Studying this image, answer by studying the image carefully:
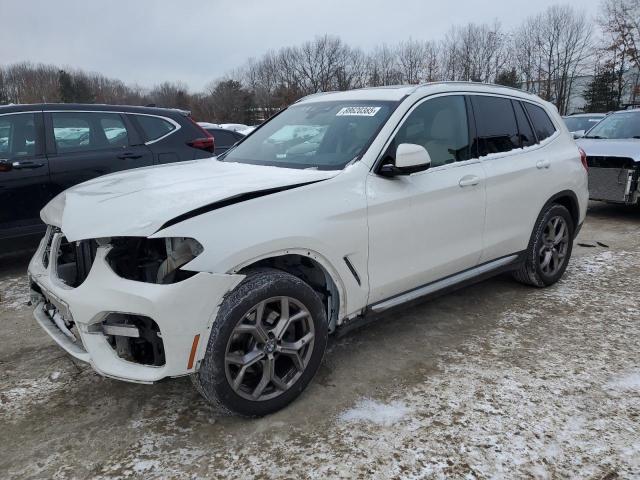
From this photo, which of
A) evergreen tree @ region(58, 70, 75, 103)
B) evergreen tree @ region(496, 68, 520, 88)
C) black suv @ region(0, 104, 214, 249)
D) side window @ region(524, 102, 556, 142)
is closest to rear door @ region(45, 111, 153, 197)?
black suv @ region(0, 104, 214, 249)

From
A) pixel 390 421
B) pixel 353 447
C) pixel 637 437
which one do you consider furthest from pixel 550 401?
pixel 353 447

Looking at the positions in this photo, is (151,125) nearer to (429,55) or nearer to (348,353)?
(348,353)

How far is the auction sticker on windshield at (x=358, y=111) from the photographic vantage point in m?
3.34

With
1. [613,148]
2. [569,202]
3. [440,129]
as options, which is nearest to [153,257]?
[440,129]

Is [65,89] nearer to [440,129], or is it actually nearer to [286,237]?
[440,129]

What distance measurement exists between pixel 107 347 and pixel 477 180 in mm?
2709

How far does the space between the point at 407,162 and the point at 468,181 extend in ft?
2.74

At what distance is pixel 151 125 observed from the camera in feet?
19.5

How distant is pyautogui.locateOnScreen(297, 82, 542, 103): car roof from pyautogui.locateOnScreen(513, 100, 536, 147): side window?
12cm

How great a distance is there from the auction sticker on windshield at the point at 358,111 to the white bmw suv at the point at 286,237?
0.02m

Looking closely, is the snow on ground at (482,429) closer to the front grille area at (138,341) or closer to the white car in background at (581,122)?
the front grille area at (138,341)

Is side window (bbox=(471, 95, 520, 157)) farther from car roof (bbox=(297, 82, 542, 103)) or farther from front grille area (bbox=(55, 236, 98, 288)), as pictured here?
front grille area (bbox=(55, 236, 98, 288))

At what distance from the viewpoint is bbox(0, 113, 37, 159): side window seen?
4957 millimetres

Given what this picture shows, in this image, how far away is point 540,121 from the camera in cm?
445
